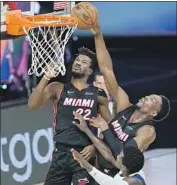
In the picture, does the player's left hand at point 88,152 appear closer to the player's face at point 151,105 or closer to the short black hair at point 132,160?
the player's face at point 151,105

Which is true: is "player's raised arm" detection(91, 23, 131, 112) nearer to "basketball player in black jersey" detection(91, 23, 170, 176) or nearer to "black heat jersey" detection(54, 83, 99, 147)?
"basketball player in black jersey" detection(91, 23, 170, 176)

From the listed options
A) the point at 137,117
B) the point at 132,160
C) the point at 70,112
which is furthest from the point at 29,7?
the point at 132,160

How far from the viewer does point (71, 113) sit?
659cm

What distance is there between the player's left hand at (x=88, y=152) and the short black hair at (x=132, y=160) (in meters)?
1.03

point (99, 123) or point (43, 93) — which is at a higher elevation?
point (43, 93)

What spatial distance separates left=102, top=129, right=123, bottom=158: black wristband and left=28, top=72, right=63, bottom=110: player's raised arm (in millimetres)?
707

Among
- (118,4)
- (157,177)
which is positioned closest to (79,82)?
(157,177)

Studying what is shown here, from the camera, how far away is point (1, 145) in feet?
30.3

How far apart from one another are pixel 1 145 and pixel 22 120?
1.52 feet

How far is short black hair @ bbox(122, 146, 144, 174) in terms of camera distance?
5.49 meters

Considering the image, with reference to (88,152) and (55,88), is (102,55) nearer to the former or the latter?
(55,88)

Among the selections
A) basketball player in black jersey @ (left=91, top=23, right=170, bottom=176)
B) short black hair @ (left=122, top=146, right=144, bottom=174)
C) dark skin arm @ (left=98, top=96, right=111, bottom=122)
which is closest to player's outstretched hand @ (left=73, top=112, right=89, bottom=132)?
basketball player in black jersey @ (left=91, top=23, right=170, bottom=176)

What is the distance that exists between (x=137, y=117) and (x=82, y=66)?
2.42ft

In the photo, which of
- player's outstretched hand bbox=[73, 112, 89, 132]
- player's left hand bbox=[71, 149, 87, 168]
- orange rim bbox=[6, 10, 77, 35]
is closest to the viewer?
player's left hand bbox=[71, 149, 87, 168]
